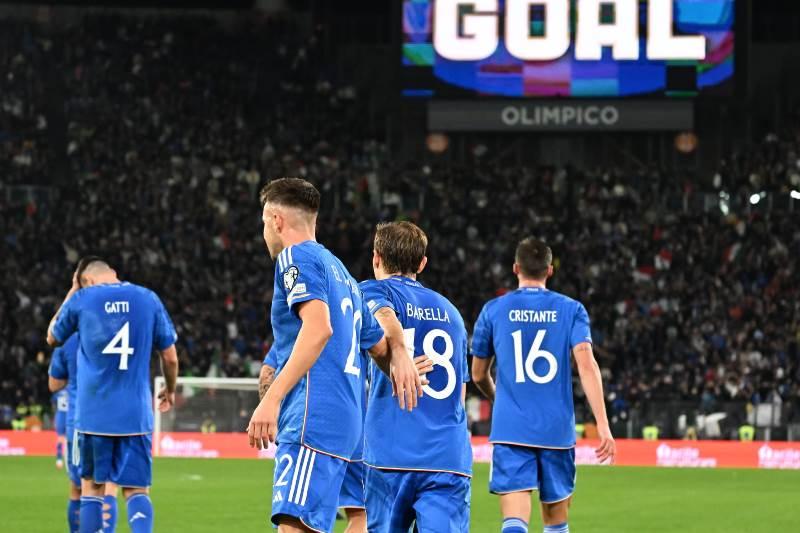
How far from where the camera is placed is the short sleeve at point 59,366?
11677mm

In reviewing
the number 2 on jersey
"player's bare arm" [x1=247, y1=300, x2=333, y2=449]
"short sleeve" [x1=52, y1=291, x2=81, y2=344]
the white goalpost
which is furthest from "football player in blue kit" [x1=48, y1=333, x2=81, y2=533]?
the white goalpost

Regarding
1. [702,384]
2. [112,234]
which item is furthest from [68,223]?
[702,384]

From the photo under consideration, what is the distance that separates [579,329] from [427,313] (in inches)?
75.1

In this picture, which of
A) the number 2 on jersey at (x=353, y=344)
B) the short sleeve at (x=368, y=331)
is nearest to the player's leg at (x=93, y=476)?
the short sleeve at (x=368, y=331)

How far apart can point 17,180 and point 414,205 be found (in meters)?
9.83

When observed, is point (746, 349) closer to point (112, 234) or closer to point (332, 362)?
point (112, 234)

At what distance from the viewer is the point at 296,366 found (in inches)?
228

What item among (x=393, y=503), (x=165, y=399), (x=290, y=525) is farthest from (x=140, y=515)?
(x=290, y=525)

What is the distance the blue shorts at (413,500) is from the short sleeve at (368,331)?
1060 millimetres

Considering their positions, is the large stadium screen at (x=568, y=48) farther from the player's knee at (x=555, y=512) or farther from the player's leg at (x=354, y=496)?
the player's leg at (x=354, y=496)

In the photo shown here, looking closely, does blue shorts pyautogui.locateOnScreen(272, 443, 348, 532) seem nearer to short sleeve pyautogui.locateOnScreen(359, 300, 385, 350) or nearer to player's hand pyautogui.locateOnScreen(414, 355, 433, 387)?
short sleeve pyautogui.locateOnScreen(359, 300, 385, 350)

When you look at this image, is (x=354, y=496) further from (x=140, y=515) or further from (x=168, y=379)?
(x=168, y=379)

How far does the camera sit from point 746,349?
1143 inches

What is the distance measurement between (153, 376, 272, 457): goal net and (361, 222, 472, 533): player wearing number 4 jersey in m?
17.7
